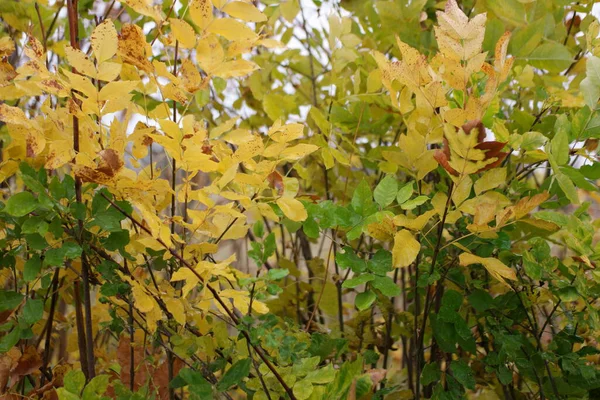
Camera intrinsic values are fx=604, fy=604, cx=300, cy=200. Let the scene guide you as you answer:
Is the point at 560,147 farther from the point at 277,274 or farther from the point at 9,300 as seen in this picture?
the point at 9,300

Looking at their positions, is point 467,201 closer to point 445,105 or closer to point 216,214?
point 445,105

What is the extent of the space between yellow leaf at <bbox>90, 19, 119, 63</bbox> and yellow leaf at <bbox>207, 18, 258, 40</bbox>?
0.33 feet

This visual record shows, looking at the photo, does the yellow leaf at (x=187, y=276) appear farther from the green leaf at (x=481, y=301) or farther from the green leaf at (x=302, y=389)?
the green leaf at (x=481, y=301)

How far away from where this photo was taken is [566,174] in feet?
2.28

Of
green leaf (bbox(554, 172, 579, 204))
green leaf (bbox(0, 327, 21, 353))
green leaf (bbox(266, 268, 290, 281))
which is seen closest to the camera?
green leaf (bbox(266, 268, 290, 281))

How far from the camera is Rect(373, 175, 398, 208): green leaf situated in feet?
2.35

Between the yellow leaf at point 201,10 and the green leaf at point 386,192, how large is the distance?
0.90ft

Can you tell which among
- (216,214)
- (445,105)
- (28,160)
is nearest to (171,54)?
(28,160)

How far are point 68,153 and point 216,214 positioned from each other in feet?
0.63

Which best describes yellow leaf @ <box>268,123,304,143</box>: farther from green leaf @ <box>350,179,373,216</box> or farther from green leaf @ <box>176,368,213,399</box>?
green leaf @ <box>176,368,213,399</box>

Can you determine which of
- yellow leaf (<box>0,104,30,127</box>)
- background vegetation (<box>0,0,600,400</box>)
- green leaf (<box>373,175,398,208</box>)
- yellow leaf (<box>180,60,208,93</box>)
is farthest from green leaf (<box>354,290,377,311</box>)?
yellow leaf (<box>0,104,30,127</box>)

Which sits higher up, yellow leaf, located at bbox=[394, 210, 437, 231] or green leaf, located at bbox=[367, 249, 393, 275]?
yellow leaf, located at bbox=[394, 210, 437, 231]

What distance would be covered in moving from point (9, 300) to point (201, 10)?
1.44 feet

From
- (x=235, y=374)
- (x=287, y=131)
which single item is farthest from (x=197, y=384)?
(x=287, y=131)
